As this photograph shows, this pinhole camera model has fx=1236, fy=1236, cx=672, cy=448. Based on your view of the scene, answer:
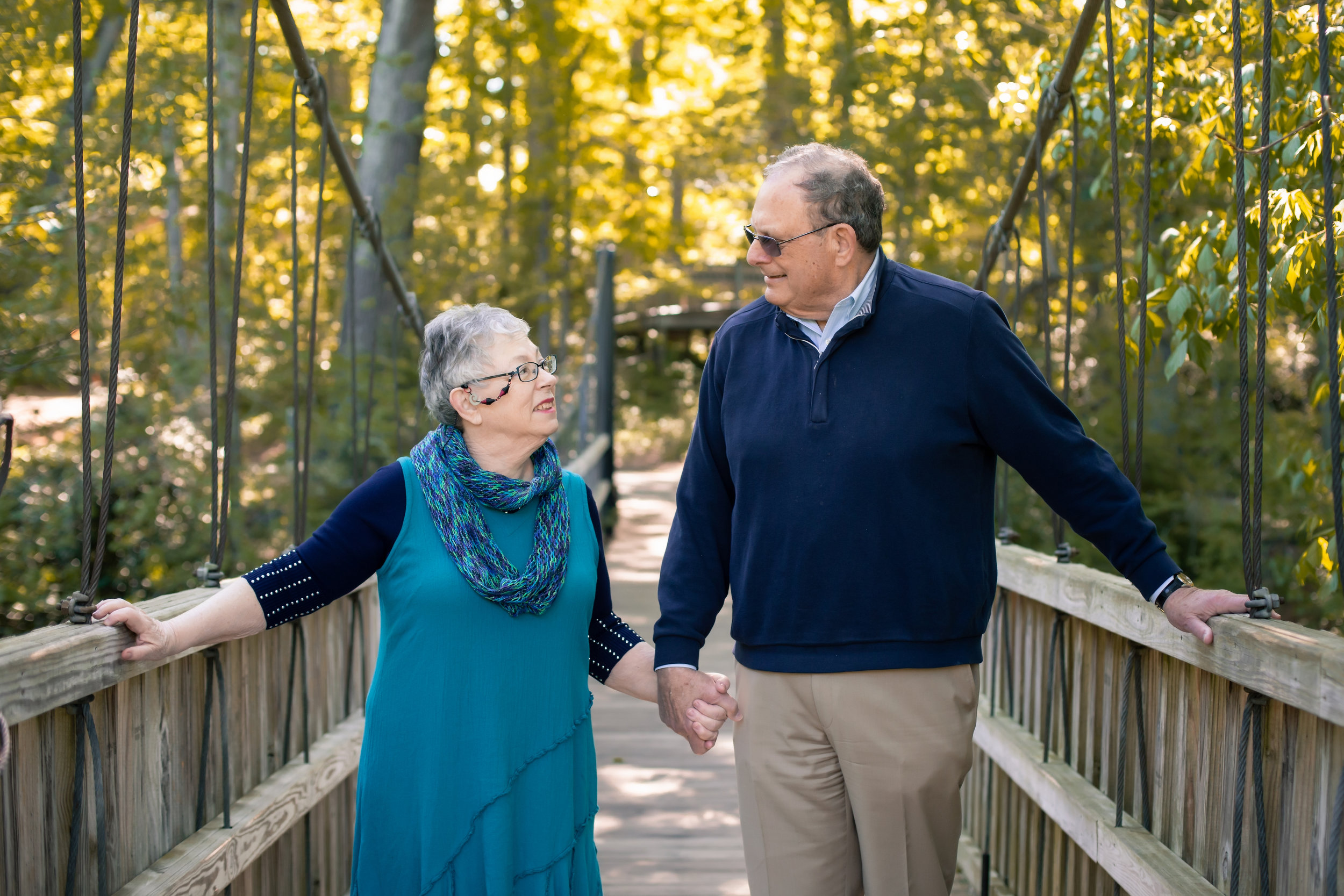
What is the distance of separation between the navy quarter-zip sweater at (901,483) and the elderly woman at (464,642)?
0.35m

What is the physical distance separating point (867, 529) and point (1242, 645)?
21.9 inches

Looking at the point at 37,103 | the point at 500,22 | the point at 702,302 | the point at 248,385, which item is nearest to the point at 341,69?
the point at 500,22

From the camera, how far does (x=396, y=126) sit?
7.03 metres

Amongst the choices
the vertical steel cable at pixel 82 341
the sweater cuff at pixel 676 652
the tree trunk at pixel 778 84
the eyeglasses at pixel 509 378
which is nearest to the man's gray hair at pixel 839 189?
the eyeglasses at pixel 509 378

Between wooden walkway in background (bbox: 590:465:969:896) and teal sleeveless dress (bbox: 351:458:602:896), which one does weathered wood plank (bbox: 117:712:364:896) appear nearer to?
teal sleeveless dress (bbox: 351:458:602:896)

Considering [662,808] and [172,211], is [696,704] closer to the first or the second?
[662,808]

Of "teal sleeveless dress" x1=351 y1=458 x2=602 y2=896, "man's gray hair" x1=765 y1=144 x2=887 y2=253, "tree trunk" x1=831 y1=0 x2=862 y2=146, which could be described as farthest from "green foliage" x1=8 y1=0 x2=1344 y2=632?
"teal sleeveless dress" x1=351 y1=458 x2=602 y2=896

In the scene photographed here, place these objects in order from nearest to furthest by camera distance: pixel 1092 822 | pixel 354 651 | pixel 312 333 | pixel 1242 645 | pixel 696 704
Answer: pixel 1242 645, pixel 696 704, pixel 1092 822, pixel 312 333, pixel 354 651

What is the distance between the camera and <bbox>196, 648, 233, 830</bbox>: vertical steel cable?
2049mm

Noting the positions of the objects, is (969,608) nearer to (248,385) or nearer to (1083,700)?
(1083,700)

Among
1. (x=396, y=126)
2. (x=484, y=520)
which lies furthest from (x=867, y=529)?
(x=396, y=126)

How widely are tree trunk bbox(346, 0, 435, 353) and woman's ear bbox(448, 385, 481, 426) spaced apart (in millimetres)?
5263

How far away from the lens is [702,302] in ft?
68.8

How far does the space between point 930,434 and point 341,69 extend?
1100 centimetres
